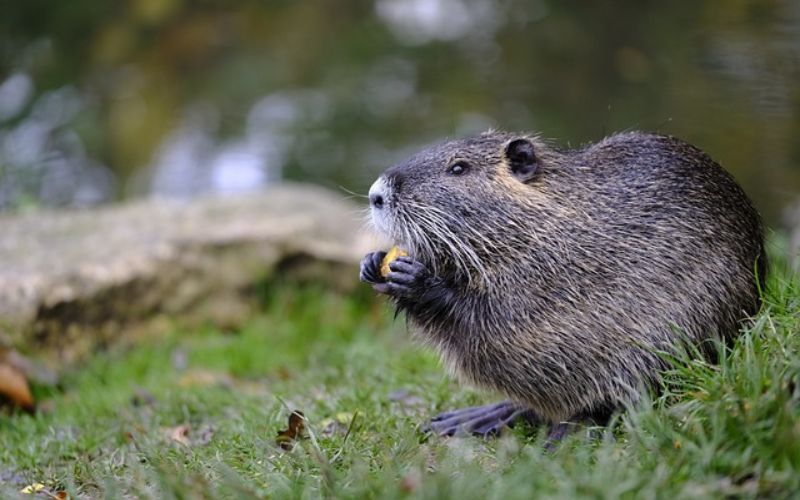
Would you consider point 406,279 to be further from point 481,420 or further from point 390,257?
point 481,420

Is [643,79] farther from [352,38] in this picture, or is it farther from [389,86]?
[352,38]

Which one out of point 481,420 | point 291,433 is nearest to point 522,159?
point 481,420

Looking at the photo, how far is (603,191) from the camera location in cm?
369

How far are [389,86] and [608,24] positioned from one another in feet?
8.91

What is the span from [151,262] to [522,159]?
336cm

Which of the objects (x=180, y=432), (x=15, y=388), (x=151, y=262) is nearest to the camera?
(x=180, y=432)

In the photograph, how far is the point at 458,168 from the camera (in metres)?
3.81

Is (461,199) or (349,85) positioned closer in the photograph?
(461,199)

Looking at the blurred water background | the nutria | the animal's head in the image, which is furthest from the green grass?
the blurred water background

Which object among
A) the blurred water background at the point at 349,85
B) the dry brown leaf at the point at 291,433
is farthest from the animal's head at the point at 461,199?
the blurred water background at the point at 349,85

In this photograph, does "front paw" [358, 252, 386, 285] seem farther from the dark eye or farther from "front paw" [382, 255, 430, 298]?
the dark eye

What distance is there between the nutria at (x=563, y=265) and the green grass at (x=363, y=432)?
17 centimetres

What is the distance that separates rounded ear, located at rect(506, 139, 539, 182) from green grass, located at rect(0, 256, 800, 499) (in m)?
A: 0.95

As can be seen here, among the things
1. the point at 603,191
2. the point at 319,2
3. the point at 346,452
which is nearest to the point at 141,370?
the point at 346,452
